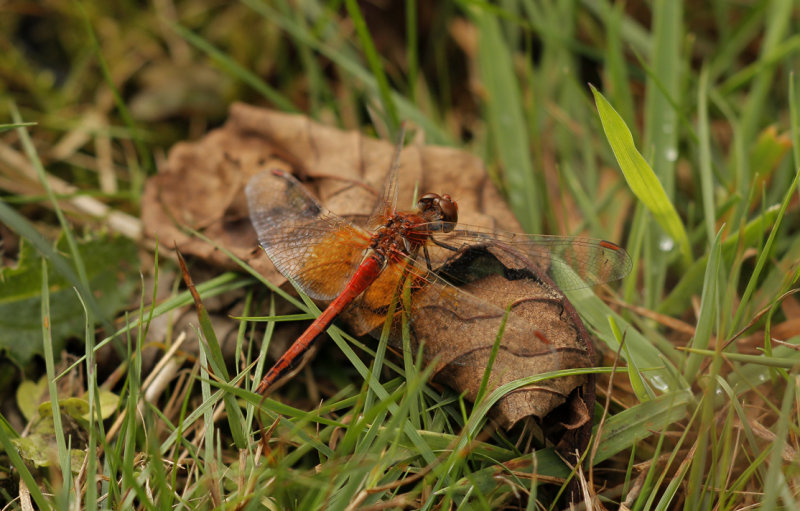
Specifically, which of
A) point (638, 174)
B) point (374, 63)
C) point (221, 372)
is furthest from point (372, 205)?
point (638, 174)

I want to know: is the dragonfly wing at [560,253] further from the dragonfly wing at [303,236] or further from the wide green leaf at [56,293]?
the wide green leaf at [56,293]

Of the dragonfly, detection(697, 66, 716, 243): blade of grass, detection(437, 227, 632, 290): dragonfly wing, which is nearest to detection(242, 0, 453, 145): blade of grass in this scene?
the dragonfly

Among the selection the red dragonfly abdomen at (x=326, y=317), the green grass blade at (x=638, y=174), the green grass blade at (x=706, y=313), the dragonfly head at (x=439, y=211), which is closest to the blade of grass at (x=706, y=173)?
the green grass blade at (x=638, y=174)

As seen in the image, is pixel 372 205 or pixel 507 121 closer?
pixel 372 205

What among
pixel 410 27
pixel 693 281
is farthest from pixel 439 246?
pixel 410 27

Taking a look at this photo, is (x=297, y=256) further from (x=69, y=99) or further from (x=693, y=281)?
(x=69, y=99)

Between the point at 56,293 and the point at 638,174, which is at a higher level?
the point at 638,174

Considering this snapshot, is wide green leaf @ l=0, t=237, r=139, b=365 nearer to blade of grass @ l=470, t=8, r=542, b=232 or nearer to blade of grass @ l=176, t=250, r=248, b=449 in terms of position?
blade of grass @ l=176, t=250, r=248, b=449

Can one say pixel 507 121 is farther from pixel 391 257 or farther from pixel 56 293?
pixel 56 293
